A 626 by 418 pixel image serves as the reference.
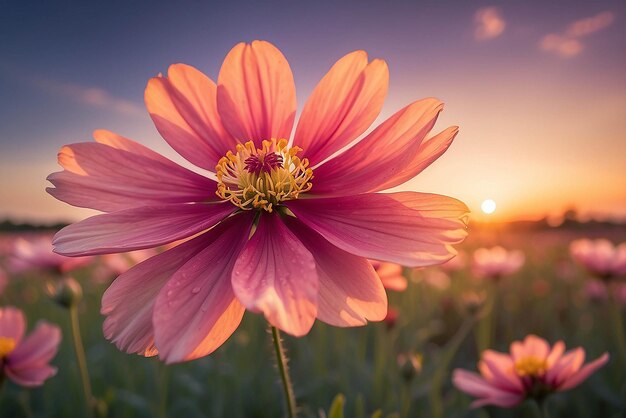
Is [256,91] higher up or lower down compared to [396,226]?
higher up

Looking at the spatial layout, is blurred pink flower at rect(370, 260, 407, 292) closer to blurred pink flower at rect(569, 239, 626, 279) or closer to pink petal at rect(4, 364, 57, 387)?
pink petal at rect(4, 364, 57, 387)

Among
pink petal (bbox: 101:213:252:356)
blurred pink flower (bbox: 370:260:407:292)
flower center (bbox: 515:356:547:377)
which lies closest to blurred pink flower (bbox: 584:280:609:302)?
flower center (bbox: 515:356:547:377)

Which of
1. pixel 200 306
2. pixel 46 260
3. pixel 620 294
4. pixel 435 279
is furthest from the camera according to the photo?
pixel 435 279

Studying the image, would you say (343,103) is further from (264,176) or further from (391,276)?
(391,276)

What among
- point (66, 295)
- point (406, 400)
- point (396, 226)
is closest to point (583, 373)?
point (406, 400)

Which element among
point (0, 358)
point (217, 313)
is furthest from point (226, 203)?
point (0, 358)

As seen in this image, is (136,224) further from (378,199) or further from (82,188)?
(378,199)
